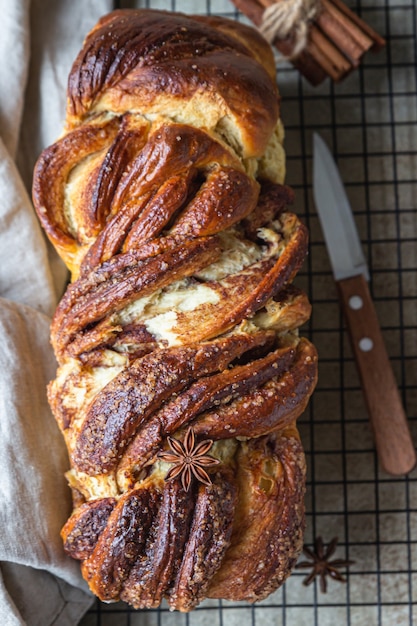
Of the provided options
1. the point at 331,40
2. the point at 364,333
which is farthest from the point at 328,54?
the point at 364,333

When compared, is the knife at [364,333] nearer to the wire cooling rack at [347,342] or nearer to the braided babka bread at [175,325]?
the wire cooling rack at [347,342]

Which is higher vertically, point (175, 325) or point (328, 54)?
point (328, 54)

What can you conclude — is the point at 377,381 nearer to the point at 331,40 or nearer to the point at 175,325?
the point at 175,325

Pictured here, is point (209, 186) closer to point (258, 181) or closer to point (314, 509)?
point (258, 181)

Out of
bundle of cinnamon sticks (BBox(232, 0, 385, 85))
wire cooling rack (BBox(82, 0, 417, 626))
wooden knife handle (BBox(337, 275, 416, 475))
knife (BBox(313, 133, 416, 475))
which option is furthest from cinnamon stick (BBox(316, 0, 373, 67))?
wooden knife handle (BBox(337, 275, 416, 475))

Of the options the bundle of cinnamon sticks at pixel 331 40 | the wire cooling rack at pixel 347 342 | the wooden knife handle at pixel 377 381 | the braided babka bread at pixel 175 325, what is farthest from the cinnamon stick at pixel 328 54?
the wooden knife handle at pixel 377 381

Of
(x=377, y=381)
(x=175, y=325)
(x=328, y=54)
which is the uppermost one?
(x=328, y=54)

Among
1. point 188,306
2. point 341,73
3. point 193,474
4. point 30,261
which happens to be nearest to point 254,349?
point 188,306
